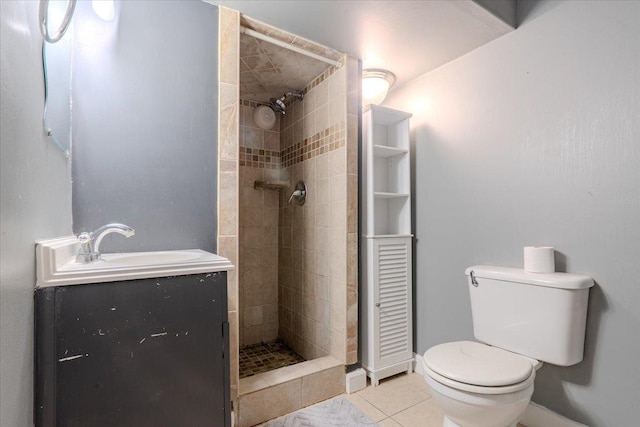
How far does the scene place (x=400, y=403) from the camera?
1.70m

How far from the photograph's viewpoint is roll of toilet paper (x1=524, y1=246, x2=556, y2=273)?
4.59 feet

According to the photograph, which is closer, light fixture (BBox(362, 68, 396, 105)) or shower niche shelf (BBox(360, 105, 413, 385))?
shower niche shelf (BBox(360, 105, 413, 385))

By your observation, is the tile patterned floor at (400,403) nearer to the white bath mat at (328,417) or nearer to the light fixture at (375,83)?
the white bath mat at (328,417)

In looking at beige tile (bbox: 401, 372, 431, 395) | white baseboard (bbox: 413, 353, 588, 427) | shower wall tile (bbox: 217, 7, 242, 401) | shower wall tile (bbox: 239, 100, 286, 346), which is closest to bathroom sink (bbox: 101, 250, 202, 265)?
shower wall tile (bbox: 217, 7, 242, 401)

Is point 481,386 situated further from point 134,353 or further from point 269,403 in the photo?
point 134,353

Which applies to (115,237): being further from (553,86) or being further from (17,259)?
(553,86)

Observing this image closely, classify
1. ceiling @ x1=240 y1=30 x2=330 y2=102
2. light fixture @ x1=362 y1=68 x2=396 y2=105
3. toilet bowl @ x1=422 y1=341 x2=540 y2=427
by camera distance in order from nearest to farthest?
1. toilet bowl @ x1=422 y1=341 x2=540 y2=427
2. ceiling @ x1=240 y1=30 x2=330 y2=102
3. light fixture @ x1=362 y1=68 x2=396 y2=105

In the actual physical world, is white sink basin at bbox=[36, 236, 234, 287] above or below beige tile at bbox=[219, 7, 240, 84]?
below

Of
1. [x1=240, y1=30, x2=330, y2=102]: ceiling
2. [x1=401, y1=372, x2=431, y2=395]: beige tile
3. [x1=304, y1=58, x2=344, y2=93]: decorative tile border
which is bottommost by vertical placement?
[x1=401, y1=372, x2=431, y2=395]: beige tile

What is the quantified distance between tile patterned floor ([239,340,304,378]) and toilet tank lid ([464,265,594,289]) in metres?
1.42

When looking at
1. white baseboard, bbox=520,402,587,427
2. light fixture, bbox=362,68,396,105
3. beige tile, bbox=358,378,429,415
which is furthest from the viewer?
light fixture, bbox=362,68,396,105

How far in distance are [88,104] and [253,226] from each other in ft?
4.84

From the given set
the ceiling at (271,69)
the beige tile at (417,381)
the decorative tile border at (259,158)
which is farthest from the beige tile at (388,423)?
the ceiling at (271,69)

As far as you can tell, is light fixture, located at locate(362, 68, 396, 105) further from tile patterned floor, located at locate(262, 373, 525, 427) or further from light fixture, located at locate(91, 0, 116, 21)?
tile patterned floor, located at locate(262, 373, 525, 427)
